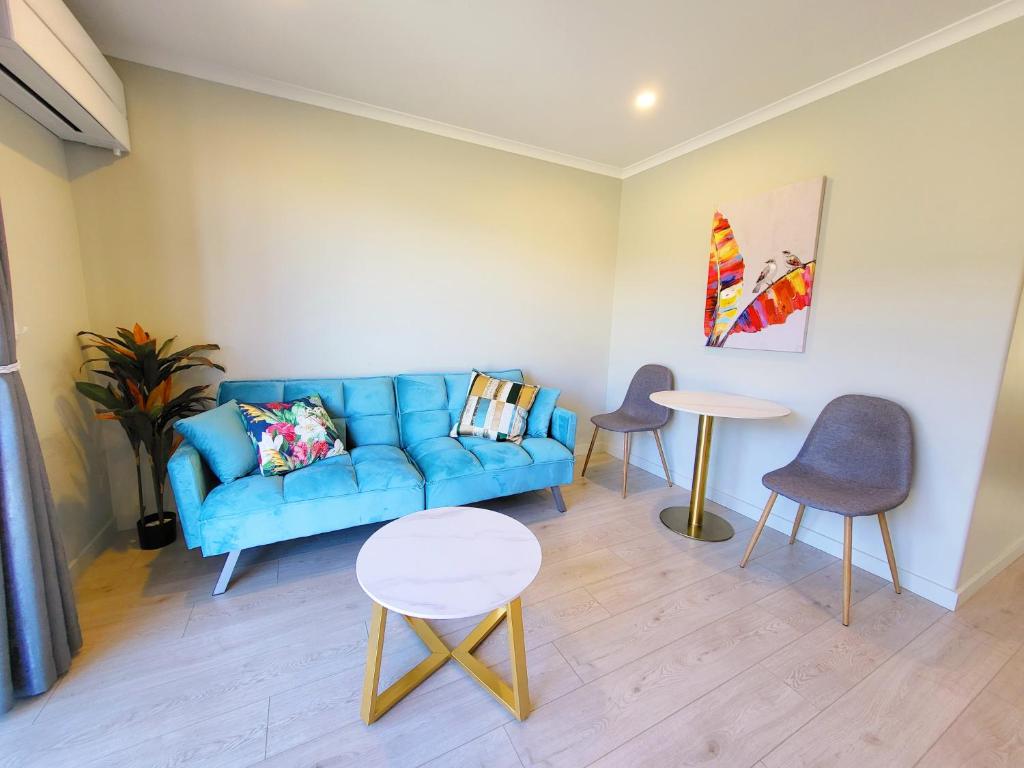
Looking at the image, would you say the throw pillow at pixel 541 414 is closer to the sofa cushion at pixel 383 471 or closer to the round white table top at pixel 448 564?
the sofa cushion at pixel 383 471

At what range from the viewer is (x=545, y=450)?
99.7 inches

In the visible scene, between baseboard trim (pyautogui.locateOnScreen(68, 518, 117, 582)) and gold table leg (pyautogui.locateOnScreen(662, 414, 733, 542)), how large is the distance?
3.00m

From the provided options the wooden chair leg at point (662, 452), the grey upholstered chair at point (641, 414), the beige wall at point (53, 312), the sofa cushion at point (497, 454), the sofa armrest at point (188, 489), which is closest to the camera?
the beige wall at point (53, 312)

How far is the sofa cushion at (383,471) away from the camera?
6.66 feet

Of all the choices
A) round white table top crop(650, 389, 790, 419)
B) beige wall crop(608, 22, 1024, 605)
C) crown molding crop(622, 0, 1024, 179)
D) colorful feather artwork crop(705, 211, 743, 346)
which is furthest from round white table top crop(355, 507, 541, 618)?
crown molding crop(622, 0, 1024, 179)

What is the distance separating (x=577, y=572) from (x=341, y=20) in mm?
2735

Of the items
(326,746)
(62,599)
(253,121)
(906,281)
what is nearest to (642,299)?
(906,281)

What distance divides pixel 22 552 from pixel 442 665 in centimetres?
135

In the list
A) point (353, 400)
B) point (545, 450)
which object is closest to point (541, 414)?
point (545, 450)

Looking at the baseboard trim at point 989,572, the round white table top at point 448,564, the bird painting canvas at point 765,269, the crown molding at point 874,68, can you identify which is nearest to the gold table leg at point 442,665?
the round white table top at point 448,564

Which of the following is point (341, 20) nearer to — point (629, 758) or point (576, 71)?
point (576, 71)

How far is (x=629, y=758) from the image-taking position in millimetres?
1167

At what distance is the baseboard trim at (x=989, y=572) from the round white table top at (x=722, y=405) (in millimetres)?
1035

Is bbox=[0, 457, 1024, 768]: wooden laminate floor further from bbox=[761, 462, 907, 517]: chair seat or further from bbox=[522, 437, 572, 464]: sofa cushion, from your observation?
bbox=[522, 437, 572, 464]: sofa cushion
